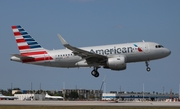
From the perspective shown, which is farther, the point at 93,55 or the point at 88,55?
the point at 88,55

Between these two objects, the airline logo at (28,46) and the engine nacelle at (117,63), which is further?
the airline logo at (28,46)

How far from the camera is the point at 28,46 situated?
7475 centimetres

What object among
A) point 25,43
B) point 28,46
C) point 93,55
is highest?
point 25,43

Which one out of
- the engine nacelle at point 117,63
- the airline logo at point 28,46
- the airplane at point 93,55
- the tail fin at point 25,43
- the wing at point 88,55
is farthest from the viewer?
the tail fin at point 25,43

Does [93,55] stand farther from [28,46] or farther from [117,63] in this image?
[28,46]

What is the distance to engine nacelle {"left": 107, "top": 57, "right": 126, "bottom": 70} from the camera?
223ft

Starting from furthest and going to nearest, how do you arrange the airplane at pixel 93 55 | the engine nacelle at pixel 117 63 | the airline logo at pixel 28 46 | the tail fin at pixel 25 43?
the tail fin at pixel 25 43, the airline logo at pixel 28 46, the airplane at pixel 93 55, the engine nacelle at pixel 117 63

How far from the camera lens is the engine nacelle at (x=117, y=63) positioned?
67.9m

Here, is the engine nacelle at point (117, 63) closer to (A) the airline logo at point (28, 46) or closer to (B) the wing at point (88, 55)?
(B) the wing at point (88, 55)

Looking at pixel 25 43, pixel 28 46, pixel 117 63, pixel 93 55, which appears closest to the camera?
pixel 117 63

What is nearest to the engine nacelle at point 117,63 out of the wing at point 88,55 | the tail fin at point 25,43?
the wing at point 88,55

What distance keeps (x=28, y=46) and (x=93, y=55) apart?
485 inches

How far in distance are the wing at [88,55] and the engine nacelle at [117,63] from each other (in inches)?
55.9

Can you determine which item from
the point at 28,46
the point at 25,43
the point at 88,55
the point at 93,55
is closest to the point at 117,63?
the point at 93,55
